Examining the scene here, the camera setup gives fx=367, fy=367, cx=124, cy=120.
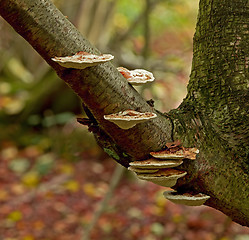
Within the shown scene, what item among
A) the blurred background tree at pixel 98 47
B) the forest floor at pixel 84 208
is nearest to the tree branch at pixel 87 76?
the forest floor at pixel 84 208

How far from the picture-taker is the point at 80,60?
1135 mm

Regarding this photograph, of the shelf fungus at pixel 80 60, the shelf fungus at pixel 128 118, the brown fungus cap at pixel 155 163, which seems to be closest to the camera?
the shelf fungus at pixel 80 60

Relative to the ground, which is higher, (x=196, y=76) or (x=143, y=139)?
(x=196, y=76)

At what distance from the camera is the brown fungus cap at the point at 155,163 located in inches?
52.7

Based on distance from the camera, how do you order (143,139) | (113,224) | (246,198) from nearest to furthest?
(143,139) → (246,198) → (113,224)

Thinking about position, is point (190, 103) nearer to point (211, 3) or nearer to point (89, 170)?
point (211, 3)

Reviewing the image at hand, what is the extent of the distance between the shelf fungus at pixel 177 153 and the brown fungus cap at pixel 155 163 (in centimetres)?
2

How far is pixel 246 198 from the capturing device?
1558 mm

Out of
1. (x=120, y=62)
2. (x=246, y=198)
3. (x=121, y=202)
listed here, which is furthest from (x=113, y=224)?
(x=246, y=198)

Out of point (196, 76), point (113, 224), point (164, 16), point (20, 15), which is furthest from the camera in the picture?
point (164, 16)

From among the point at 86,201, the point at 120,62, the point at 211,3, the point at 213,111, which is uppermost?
the point at 211,3

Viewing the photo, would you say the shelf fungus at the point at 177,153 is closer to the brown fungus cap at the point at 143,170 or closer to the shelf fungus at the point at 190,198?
the brown fungus cap at the point at 143,170

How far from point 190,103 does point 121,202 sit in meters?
4.07

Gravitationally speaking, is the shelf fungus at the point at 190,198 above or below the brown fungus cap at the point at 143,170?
below
